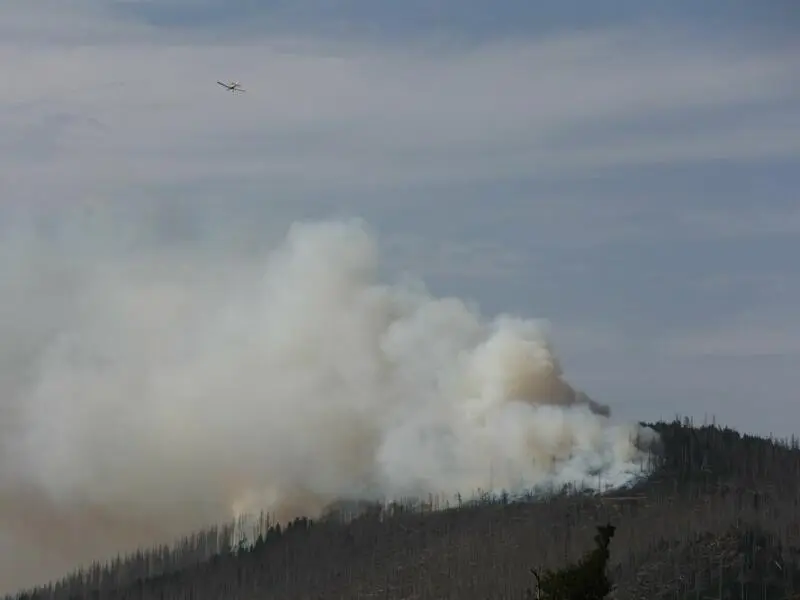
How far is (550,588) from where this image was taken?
388ft

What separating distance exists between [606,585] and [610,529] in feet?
38.8

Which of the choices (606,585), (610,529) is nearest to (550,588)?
(606,585)

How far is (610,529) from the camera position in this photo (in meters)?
133

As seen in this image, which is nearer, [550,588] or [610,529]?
[550,588]

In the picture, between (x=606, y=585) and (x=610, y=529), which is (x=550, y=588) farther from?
(x=610, y=529)

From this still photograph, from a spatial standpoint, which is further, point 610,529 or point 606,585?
point 610,529

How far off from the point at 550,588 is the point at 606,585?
5829 mm

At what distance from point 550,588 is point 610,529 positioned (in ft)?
53.7
